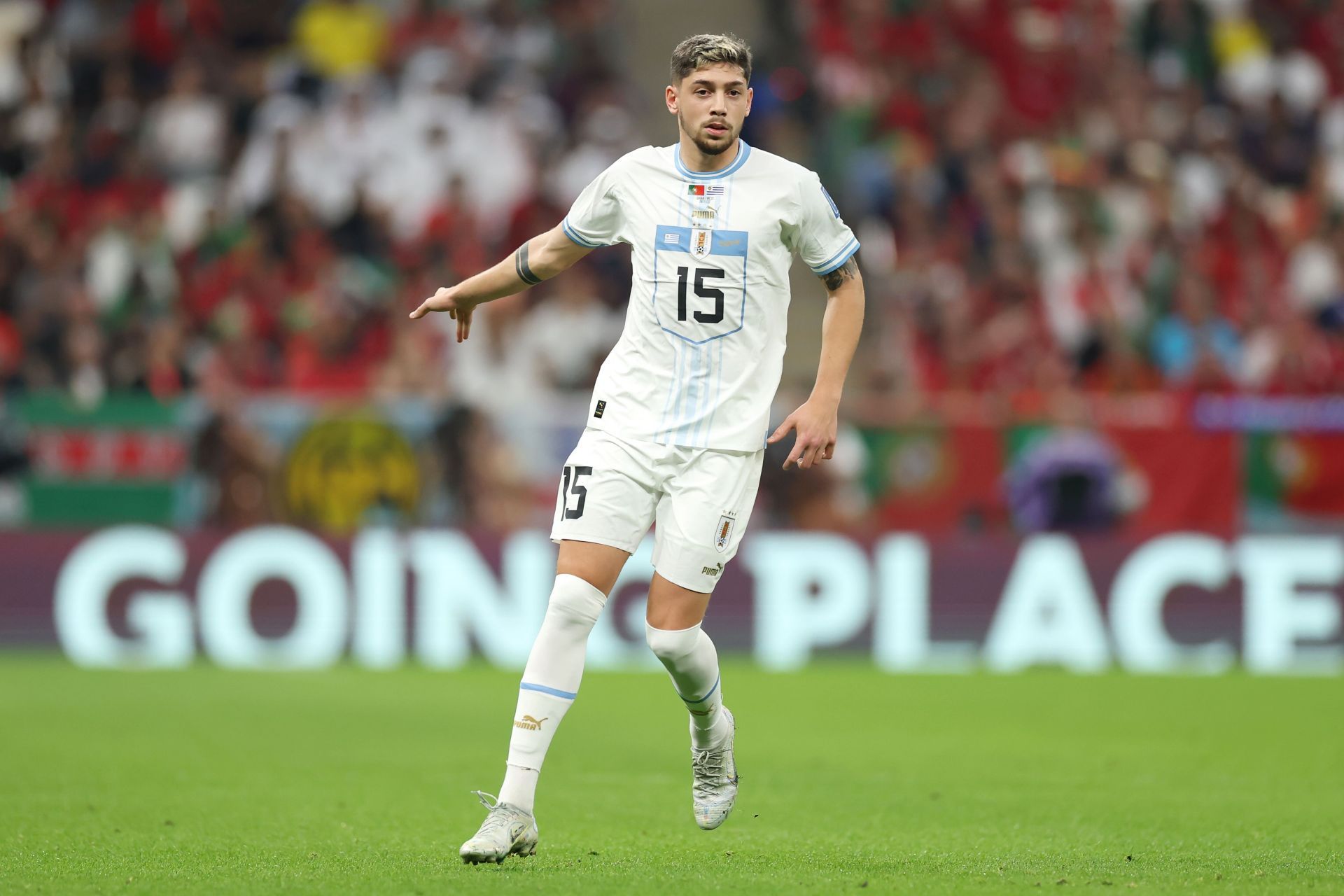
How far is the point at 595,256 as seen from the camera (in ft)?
54.2

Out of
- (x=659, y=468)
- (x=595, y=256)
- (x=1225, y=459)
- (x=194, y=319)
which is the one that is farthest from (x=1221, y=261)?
(x=659, y=468)

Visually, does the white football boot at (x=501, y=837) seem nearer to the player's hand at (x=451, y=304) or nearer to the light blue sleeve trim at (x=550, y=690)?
the light blue sleeve trim at (x=550, y=690)

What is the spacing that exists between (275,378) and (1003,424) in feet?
19.0

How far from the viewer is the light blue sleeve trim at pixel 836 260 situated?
20.5ft

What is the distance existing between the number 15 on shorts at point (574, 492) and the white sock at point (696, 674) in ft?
1.48

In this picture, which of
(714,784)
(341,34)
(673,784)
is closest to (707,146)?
(714,784)

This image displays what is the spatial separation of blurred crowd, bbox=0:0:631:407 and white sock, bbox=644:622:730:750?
7.26 m

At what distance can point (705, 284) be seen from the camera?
6.12m

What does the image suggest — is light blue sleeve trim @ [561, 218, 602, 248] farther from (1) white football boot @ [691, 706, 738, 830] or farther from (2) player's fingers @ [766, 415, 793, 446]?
(1) white football boot @ [691, 706, 738, 830]

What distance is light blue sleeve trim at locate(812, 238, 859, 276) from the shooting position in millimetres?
6262

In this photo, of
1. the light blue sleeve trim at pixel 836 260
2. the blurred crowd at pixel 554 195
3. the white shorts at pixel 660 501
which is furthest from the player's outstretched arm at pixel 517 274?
the blurred crowd at pixel 554 195

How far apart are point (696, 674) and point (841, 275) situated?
1412 millimetres

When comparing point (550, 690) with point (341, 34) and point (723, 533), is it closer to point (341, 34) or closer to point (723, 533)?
point (723, 533)

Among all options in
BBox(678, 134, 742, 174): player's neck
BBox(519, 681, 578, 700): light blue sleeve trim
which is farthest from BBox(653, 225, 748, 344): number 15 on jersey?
BBox(519, 681, 578, 700): light blue sleeve trim
